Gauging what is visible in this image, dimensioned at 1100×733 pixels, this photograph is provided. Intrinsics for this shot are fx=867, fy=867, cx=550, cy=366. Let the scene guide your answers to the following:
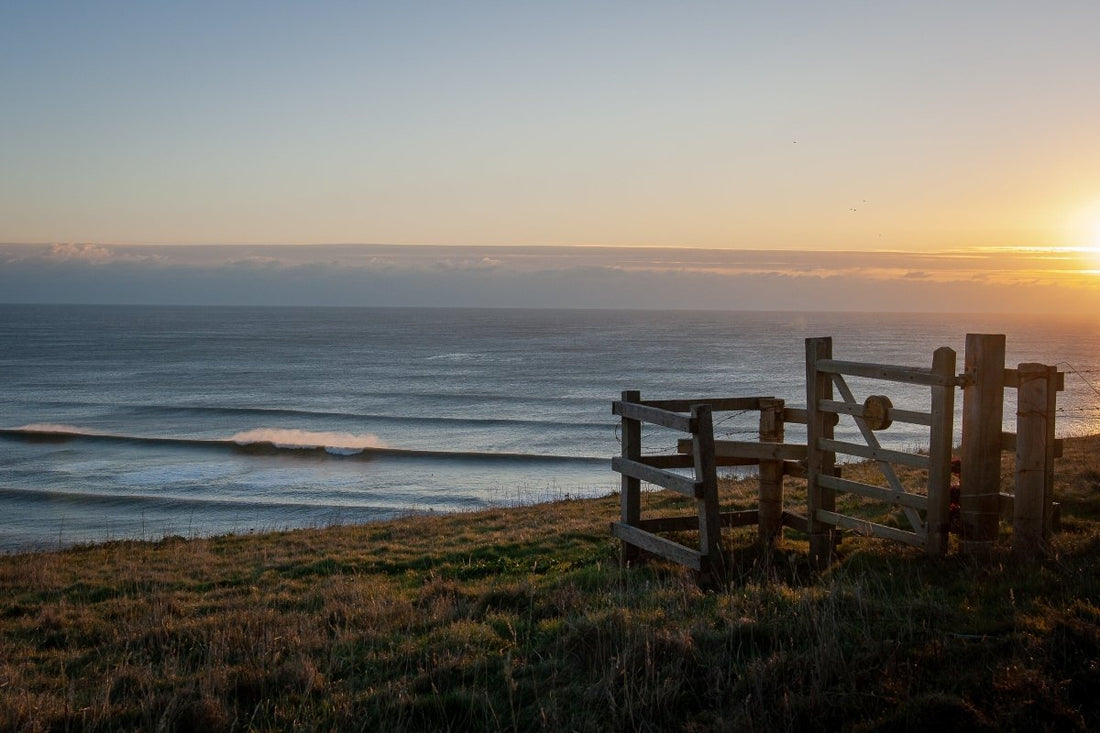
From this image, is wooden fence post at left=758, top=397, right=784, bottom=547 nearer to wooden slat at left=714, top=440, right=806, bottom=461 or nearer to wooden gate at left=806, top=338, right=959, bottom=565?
wooden slat at left=714, top=440, right=806, bottom=461

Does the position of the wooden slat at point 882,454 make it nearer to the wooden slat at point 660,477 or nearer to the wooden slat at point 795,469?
the wooden slat at point 795,469

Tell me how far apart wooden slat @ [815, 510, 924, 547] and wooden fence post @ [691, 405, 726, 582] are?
144cm

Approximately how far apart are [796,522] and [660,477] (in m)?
1.87

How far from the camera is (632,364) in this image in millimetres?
93500

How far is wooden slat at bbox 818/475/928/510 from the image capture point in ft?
28.9

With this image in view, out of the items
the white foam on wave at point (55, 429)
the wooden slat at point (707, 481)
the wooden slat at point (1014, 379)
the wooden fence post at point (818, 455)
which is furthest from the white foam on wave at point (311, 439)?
the wooden slat at point (1014, 379)

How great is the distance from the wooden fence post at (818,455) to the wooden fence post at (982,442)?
1488mm

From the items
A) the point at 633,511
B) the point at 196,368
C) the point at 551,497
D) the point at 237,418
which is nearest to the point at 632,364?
the point at 196,368

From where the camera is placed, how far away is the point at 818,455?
9.77m

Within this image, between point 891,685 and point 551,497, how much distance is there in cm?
2171

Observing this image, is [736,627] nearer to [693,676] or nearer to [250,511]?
[693,676]

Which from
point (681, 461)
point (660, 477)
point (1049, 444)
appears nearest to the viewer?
point (1049, 444)

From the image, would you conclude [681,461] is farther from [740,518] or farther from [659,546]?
[659,546]

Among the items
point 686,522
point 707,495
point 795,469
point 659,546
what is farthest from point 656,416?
point 795,469
